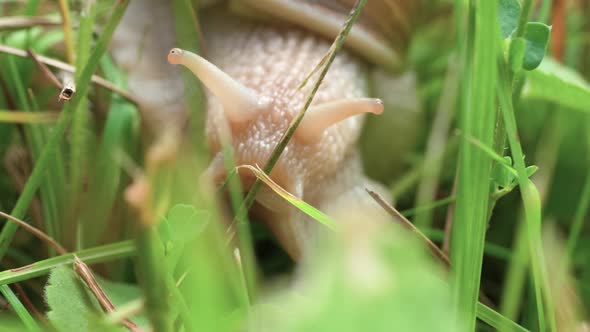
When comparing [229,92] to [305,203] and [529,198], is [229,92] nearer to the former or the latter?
[305,203]

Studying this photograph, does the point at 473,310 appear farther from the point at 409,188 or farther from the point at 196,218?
the point at 409,188

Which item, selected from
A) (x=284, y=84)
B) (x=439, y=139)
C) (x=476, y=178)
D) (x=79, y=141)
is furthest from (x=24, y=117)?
(x=439, y=139)

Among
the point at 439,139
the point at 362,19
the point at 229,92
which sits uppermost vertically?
the point at 362,19

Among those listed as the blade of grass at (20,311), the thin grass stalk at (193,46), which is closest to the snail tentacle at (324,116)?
the thin grass stalk at (193,46)

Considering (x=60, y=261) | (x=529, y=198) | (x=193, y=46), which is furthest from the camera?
(x=193, y=46)

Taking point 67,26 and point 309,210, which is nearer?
point 309,210

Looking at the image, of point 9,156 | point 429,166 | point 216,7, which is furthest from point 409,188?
point 9,156
